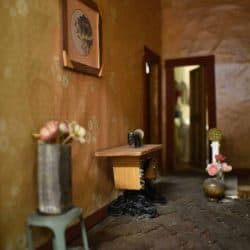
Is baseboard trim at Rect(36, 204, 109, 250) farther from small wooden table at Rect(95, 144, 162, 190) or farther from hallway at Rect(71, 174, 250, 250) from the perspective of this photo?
small wooden table at Rect(95, 144, 162, 190)

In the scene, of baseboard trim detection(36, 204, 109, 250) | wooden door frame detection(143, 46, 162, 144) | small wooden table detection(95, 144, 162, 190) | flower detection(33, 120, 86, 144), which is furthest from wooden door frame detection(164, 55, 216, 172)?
flower detection(33, 120, 86, 144)

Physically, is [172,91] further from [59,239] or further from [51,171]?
[59,239]

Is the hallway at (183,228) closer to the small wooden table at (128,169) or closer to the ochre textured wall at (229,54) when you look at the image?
the small wooden table at (128,169)

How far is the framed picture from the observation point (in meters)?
2.58

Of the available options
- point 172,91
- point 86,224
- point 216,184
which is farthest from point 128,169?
point 172,91

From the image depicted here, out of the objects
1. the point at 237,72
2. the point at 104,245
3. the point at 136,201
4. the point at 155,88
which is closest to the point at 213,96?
the point at 237,72

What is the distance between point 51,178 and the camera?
1.92m

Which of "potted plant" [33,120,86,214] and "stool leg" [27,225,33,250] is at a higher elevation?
"potted plant" [33,120,86,214]

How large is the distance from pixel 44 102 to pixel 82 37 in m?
0.84

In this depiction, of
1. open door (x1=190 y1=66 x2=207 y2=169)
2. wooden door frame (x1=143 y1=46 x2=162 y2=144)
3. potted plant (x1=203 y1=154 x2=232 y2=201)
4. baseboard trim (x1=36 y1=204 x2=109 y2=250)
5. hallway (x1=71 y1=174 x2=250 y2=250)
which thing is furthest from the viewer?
open door (x1=190 y1=66 x2=207 y2=169)

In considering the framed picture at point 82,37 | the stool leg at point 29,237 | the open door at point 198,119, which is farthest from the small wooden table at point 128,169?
the open door at point 198,119

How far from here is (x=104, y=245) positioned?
2432mm

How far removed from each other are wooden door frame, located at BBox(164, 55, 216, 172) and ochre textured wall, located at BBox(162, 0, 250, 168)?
9 cm

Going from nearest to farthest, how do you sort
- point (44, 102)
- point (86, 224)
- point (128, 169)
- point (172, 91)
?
point (44, 102)
point (86, 224)
point (128, 169)
point (172, 91)
